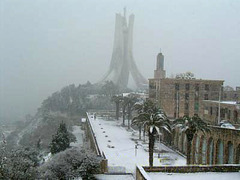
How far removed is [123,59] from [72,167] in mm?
120799

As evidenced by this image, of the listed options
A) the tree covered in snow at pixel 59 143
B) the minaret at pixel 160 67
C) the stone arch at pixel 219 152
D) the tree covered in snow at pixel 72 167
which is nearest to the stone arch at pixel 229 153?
the stone arch at pixel 219 152

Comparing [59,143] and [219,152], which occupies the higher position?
[219,152]

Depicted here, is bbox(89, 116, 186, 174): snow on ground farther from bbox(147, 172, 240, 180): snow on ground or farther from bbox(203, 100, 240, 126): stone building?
bbox(147, 172, 240, 180): snow on ground

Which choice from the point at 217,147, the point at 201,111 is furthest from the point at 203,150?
the point at 201,111

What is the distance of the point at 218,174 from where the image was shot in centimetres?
1218

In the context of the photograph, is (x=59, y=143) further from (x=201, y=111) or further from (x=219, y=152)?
(x=219, y=152)

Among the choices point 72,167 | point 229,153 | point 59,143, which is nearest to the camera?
point 229,153

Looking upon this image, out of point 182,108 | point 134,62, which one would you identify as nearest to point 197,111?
point 182,108

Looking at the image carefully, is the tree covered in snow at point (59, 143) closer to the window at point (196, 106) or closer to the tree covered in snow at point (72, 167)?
the tree covered in snow at point (72, 167)

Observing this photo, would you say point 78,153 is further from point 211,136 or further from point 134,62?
point 134,62

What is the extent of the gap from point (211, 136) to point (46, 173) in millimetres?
12468

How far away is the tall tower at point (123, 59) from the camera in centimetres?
13538

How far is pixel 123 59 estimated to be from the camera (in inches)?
5487

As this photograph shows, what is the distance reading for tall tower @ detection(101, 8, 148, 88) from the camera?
5330 inches
